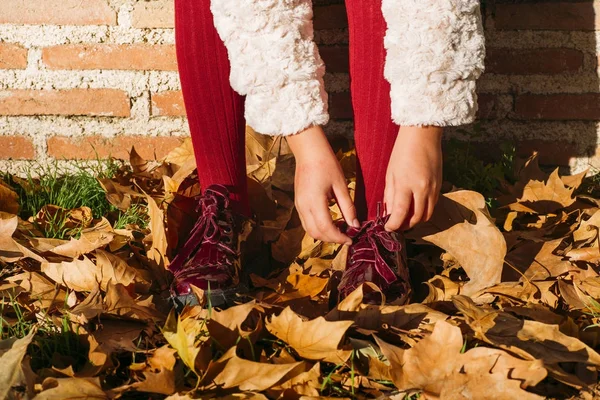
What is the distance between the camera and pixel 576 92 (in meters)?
1.71

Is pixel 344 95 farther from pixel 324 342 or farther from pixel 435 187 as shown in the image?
pixel 324 342

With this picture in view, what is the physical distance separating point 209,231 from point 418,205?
40 cm

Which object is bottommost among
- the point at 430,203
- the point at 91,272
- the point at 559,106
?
the point at 91,272

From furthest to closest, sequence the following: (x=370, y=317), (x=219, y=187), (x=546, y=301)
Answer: (x=219, y=187)
(x=546, y=301)
(x=370, y=317)

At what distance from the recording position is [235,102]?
1.31 m

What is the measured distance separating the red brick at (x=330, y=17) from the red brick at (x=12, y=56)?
760 mm

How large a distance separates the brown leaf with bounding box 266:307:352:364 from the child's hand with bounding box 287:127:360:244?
0.20 metres

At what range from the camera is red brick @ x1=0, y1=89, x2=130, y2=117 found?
177cm

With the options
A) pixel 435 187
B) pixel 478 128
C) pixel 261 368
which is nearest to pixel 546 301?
pixel 435 187

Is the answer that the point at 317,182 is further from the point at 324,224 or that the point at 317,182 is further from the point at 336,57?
the point at 336,57

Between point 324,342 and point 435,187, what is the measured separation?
0.34m

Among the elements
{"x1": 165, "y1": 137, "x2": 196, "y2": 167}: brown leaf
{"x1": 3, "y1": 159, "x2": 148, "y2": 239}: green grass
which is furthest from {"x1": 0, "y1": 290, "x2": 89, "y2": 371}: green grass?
{"x1": 165, "y1": 137, "x2": 196, "y2": 167}: brown leaf

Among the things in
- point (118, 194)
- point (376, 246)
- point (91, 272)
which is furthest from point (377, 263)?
point (118, 194)

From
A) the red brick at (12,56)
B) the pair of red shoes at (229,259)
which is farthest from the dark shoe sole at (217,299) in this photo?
the red brick at (12,56)
